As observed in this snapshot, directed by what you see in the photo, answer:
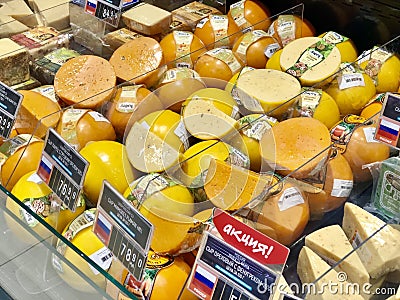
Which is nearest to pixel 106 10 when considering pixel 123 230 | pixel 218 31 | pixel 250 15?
pixel 218 31

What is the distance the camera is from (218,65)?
1944 millimetres

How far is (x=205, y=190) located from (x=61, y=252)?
0.34 meters

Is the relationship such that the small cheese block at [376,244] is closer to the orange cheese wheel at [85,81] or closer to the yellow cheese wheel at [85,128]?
the yellow cheese wheel at [85,128]

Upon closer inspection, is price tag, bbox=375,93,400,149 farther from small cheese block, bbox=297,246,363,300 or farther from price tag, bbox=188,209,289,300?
price tag, bbox=188,209,289,300

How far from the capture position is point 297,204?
55.3 inches

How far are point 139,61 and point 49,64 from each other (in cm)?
33

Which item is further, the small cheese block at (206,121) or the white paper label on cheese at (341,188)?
the small cheese block at (206,121)

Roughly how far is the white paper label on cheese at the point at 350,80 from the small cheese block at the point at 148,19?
0.66 m

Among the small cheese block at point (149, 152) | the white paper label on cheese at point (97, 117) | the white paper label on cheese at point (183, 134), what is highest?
the white paper label on cheese at point (183, 134)

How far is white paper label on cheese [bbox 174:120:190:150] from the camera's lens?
62.9 inches

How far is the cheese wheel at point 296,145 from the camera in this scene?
1.47 metres

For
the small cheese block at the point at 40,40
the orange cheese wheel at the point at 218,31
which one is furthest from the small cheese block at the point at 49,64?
the orange cheese wheel at the point at 218,31

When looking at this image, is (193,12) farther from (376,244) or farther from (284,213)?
(376,244)

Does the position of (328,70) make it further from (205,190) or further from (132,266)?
(132,266)
